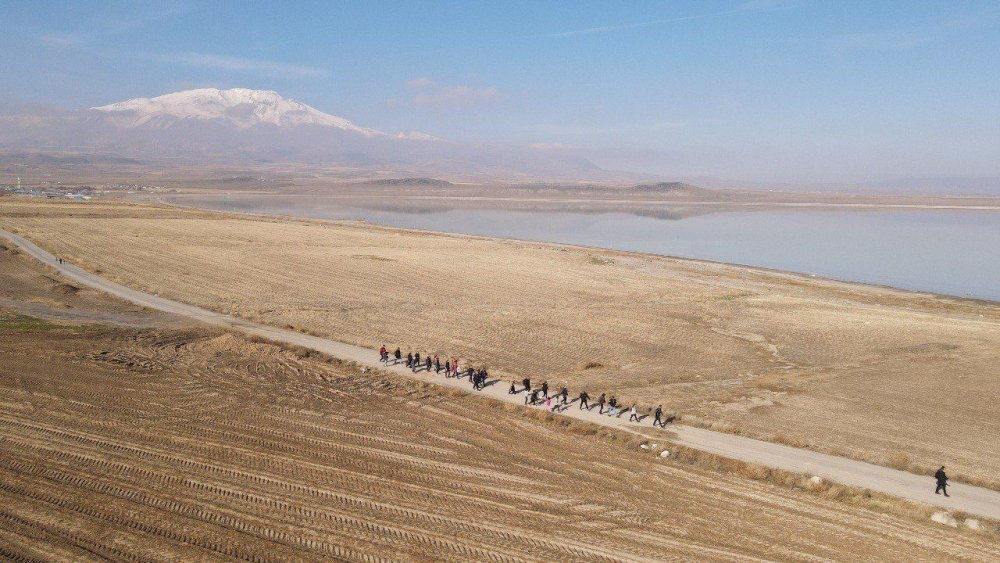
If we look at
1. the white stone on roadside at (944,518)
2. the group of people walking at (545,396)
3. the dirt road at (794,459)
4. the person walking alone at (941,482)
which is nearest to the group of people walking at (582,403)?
the group of people walking at (545,396)

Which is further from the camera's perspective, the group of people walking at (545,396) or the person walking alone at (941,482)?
the group of people walking at (545,396)

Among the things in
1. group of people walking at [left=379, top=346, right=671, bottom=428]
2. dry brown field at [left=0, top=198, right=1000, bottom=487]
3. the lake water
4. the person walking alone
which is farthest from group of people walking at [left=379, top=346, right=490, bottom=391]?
the lake water

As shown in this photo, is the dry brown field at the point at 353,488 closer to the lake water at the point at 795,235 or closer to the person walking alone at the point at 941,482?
the person walking alone at the point at 941,482

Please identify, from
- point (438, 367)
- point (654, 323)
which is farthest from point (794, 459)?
point (654, 323)

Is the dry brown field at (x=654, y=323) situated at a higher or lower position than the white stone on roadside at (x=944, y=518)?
higher

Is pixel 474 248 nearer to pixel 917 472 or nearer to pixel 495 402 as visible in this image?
pixel 495 402

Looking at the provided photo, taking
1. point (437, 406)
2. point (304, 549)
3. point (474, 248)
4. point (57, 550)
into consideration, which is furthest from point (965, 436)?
point (474, 248)
